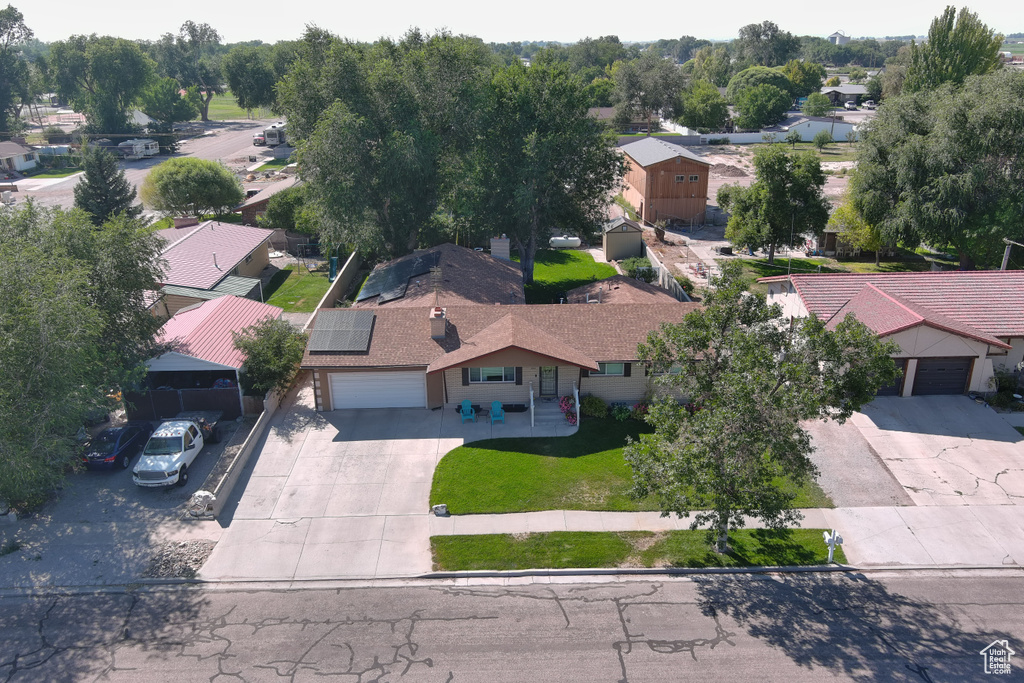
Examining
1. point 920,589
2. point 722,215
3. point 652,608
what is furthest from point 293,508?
point 722,215

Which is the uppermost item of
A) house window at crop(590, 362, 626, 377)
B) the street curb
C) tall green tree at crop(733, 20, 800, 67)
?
tall green tree at crop(733, 20, 800, 67)

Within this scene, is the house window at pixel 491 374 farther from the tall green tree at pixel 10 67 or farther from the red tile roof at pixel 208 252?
the tall green tree at pixel 10 67

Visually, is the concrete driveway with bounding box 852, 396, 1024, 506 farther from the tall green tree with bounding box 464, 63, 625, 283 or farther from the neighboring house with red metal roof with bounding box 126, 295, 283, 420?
the neighboring house with red metal roof with bounding box 126, 295, 283, 420

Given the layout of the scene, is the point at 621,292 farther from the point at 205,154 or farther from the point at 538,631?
the point at 205,154

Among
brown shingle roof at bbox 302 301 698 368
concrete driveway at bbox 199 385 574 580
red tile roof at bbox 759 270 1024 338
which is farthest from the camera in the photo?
red tile roof at bbox 759 270 1024 338

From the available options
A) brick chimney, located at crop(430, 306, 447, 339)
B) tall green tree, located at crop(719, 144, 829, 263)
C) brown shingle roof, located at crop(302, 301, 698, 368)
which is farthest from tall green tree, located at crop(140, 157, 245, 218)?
tall green tree, located at crop(719, 144, 829, 263)

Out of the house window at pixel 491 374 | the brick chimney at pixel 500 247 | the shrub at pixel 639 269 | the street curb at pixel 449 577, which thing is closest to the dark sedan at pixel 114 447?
the street curb at pixel 449 577

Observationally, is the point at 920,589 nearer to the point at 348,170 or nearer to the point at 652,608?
the point at 652,608
